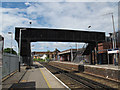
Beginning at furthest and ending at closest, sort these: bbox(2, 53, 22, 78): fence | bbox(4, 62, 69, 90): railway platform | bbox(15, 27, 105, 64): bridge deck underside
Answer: bbox(15, 27, 105, 64): bridge deck underside → bbox(2, 53, 22, 78): fence → bbox(4, 62, 69, 90): railway platform

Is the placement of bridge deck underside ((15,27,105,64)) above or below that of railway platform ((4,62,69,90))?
above

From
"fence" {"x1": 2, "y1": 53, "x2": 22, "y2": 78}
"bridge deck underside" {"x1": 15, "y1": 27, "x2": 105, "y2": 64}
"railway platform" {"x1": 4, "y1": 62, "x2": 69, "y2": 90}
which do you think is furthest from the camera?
"bridge deck underside" {"x1": 15, "y1": 27, "x2": 105, "y2": 64}

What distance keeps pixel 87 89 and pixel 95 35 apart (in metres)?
24.0

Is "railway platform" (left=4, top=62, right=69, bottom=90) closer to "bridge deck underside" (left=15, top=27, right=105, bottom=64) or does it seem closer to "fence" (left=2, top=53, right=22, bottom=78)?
"fence" (left=2, top=53, right=22, bottom=78)

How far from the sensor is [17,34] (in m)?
30.0

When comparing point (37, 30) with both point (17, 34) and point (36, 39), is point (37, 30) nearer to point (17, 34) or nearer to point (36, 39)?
point (36, 39)

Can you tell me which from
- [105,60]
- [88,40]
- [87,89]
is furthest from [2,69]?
[105,60]

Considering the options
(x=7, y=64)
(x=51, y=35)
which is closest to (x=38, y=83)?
(x=7, y=64)

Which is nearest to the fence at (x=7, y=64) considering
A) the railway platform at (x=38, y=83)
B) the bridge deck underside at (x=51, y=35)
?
the railway platform at (x=38, y=83)

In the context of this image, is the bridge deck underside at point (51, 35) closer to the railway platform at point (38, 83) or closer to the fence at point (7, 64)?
the fence at point (7, 64)

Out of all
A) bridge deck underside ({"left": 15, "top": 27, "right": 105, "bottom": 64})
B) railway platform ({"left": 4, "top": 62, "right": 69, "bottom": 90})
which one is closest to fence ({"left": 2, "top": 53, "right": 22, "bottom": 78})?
railway platform ({"left": 4, "top": 62, "right": 69, "bottom": 90})

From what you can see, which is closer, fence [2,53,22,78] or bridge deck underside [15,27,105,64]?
fence [2,53,22,78]

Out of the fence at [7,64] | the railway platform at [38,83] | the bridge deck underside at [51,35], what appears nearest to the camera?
the railway platform at [38,83]

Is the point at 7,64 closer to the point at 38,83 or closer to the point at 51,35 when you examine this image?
the point at 38,83
